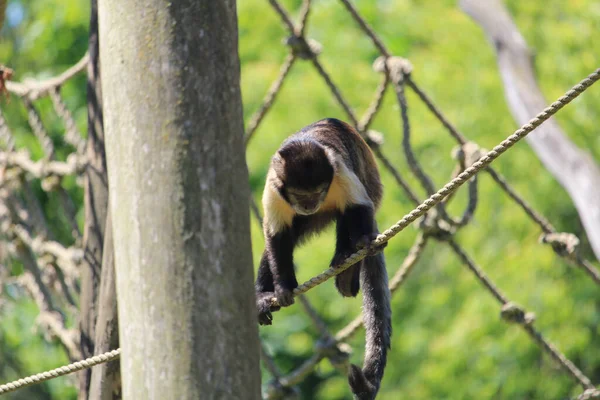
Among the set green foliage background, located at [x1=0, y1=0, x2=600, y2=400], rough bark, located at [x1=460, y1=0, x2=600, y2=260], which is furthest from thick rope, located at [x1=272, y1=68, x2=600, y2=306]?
green foliage background, located at [x1=0, y1=0, x2=600, y2=400]

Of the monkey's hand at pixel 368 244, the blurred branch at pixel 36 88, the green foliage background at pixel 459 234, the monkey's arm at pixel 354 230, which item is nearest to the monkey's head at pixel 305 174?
the monkey's arm at pixel 354 230

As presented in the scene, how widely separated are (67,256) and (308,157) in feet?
8.09

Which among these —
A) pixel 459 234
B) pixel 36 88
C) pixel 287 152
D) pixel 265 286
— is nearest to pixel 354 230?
pixel 287 152

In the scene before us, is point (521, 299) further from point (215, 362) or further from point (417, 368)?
point (215, 362)

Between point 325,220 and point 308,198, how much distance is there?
39 centimetres

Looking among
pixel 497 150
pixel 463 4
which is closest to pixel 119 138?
pixel 497 150

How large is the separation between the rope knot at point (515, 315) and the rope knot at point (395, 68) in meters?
1.49

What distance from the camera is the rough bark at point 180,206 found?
238 cm

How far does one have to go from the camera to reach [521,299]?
9.05m

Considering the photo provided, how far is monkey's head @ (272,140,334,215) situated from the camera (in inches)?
157

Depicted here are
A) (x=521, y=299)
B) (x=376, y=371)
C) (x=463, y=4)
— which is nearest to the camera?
(x=376, y=371)

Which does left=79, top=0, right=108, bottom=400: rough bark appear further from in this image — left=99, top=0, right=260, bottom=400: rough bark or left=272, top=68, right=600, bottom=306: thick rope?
left=99, top=0, right=260, bottom=400: rough bark

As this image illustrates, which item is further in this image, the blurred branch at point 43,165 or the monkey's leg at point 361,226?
the blurred branch at point 43,165

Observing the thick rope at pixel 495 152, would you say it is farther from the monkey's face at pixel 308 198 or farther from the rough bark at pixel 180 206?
the rough bark at pixel 180 206
